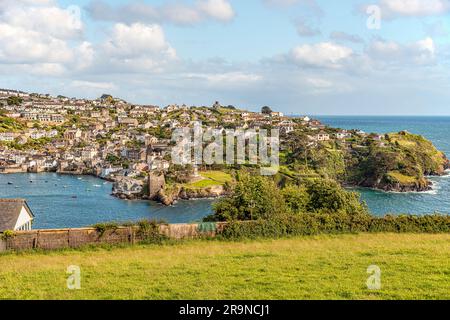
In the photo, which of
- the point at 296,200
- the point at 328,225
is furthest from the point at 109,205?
the point at 328,225

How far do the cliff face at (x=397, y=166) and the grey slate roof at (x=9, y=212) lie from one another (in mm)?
58765

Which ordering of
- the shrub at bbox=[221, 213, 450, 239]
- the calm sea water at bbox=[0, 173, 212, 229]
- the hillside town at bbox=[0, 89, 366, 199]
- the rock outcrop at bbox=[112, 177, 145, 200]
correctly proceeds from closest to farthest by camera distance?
the shrub at bbox=[221, 213, 450, 239] → the calm sea water at bbox=[0, 173, 212, 229] → the rock outcrop at bbox=[112, 177, 145, 200] → the hillside town at bbox=[0, 89, 366, 199]

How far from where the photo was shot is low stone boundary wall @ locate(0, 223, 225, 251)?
54.3ft

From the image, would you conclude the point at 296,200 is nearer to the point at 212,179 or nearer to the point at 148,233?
the point at 148,233

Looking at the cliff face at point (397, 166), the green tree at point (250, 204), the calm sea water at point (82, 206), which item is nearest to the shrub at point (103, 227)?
the green tree at point (250, 204)

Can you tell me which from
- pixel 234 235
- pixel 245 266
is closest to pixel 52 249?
pixel 234 235

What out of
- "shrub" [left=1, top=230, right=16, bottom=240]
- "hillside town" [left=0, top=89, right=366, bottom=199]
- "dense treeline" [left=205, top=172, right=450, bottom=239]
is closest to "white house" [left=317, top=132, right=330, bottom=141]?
"hillside town" [left=0, top=89, right=366, bottom=199]

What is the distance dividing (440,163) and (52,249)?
280 feet

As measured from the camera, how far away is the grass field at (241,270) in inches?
387

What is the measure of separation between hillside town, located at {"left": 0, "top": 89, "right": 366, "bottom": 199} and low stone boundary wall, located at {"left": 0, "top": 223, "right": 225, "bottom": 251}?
153 ft

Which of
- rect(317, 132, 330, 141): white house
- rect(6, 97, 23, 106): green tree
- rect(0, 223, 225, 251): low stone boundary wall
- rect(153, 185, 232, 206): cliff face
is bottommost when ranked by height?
rect(153, 185, 232, 206): cliff face

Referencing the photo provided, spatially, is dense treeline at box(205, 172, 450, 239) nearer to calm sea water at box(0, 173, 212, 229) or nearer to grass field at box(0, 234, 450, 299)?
grass field at box(0, 234, 450, 299)

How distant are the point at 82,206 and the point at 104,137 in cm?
7470

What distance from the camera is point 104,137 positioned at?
130125 millimetres
